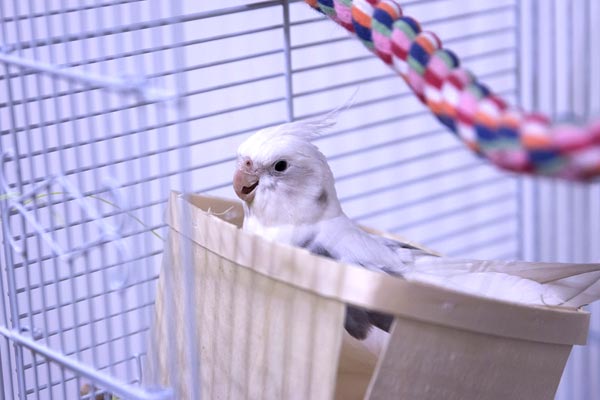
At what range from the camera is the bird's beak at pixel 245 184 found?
1.08 meters

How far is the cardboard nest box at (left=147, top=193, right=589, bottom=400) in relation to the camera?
0.72 metres

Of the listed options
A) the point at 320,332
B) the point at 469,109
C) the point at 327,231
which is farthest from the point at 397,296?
the point at 327,231

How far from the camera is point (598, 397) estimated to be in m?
1.57

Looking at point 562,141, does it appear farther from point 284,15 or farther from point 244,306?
point 284,15

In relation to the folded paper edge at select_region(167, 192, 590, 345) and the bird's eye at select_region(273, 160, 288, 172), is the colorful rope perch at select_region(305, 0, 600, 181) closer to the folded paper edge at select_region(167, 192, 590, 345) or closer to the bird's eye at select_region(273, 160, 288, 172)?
the folded paper edge at select_region(167, 192, 590, 345)

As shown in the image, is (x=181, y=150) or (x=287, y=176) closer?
(x=181, y=150)

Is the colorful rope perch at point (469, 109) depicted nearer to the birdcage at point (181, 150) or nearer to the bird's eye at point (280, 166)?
the birdcage at point (181, 150)

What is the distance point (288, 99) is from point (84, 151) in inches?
12.2

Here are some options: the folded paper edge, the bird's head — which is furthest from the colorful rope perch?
the bird's head

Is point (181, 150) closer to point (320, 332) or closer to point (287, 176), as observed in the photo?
point (320, 332)

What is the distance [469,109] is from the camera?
1.85 feet

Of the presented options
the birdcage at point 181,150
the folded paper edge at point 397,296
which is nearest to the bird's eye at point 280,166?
the birdcage at point 181,150

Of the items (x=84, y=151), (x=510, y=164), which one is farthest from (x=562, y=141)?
(x=84, y=151)

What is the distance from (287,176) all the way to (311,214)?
6 cm
